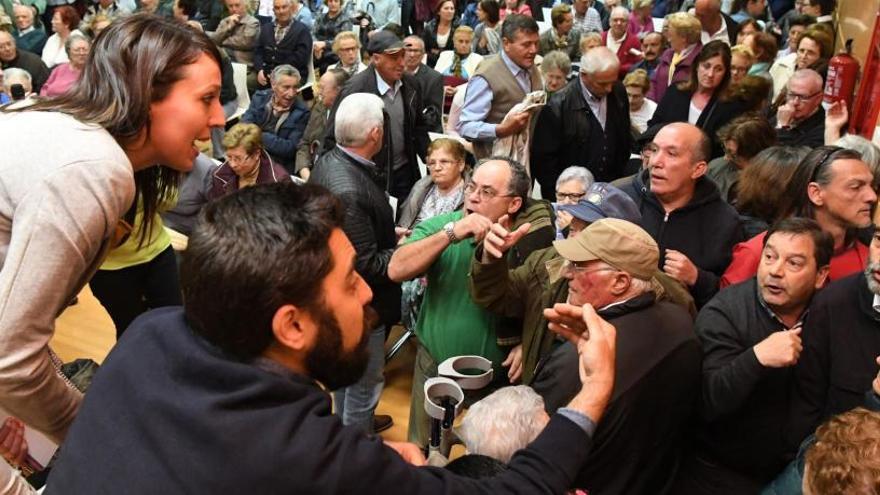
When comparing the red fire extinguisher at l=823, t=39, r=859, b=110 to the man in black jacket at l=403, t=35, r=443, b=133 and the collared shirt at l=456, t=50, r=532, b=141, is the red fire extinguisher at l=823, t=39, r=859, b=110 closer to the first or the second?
the collared shirt at l=456, t=50, r=532, b=141

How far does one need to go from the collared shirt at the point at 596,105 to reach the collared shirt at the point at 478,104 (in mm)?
351

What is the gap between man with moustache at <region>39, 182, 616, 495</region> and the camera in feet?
→ 3.15

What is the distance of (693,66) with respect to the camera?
4512mm

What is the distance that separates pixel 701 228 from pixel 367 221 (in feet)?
4.03

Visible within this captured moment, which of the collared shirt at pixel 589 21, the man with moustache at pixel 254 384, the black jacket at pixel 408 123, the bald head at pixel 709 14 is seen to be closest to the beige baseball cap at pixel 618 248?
the man with moustache at pixel 254 384

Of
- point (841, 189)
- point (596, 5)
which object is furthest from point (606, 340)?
point (596, 5)

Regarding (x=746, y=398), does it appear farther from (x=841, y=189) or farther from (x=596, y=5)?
(x=596, y=5)

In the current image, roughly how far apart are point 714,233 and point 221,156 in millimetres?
4236

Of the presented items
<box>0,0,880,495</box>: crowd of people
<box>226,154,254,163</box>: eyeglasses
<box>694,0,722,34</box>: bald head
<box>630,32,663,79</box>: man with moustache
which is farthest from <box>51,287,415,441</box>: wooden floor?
<box>694,0,722,34</box>: bald head

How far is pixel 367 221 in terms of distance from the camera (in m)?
2.91

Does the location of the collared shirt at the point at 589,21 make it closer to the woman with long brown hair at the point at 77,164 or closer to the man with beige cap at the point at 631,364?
the man with beige cap at the point at 631,364

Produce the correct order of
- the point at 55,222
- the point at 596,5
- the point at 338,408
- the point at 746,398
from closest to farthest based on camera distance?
the point at 55,222 → the point at 746,398 → the point at 338,408 → the point at 596,5

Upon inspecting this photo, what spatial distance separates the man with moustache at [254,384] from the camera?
0.96m

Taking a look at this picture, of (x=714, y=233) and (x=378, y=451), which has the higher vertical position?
(x=378, y=451)
